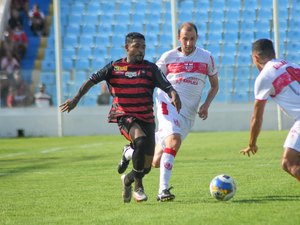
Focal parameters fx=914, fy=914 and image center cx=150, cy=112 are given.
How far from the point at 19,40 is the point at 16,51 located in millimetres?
443

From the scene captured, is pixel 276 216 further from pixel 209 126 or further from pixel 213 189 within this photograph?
pixel 209 126

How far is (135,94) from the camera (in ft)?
35.9

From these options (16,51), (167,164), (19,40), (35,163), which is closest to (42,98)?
(16,51)

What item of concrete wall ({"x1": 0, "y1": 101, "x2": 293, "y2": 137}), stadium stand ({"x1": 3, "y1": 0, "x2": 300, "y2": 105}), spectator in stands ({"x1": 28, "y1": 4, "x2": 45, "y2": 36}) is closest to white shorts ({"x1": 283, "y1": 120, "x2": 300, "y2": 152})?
concrete wall ({"x1": 0, "y1": 101, "x2": 293, "y2": 137})

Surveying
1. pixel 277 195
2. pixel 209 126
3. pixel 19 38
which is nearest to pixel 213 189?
pixel 277 195

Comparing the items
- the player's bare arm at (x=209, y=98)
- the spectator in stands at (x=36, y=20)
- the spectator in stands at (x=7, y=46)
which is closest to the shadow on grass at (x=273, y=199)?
the player's bare arm at (x=209, y=98)

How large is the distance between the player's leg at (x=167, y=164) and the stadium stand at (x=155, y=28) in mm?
20028

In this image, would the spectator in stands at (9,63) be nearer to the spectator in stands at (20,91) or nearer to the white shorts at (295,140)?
the spectator in stands at (20,91)

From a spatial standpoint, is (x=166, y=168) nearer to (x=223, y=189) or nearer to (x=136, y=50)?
(x=223, y=189)

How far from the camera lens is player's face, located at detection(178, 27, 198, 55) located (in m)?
11.6

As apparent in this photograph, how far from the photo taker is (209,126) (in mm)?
29141

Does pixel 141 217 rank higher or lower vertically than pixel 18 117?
higher

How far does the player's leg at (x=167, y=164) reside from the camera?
1080cm

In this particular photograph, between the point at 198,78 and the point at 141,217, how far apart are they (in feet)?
10.5
